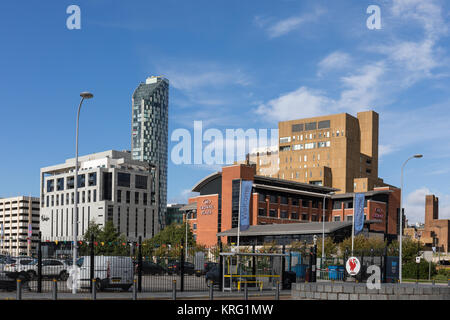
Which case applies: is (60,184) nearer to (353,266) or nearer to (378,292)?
(353,266)

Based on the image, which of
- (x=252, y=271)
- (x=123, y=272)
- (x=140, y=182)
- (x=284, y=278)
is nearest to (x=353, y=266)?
(x=252, y=271)

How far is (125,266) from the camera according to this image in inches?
1169

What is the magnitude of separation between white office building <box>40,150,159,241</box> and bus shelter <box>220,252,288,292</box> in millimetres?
138448

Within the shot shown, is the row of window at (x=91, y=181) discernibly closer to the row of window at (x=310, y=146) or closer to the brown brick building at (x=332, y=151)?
the brown brick building at (x=332, y=151)

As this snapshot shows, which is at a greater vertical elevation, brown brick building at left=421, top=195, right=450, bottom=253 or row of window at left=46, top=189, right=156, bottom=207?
row of window at left=46, top=189, right=156, bottom=207

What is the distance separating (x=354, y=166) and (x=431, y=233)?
27518 millimetres

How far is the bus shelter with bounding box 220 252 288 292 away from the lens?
31469 millimetres

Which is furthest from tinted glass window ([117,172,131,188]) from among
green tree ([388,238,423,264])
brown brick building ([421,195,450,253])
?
green tree ([388,238,423,264])

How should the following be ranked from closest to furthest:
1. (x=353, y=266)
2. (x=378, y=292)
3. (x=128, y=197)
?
(x=378, y=292), (x=353, y=266), (x=128, y=197)

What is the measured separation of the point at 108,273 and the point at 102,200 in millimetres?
146161

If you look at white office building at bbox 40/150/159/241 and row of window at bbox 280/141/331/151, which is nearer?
row of window at bbox 280/141/331/151

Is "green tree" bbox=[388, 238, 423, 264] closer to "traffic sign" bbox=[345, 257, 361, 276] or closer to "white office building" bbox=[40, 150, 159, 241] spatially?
"traffic sign" bbox=[345, 257, 361, 276]

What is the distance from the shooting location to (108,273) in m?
29.2

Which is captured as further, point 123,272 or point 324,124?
point 324,124
